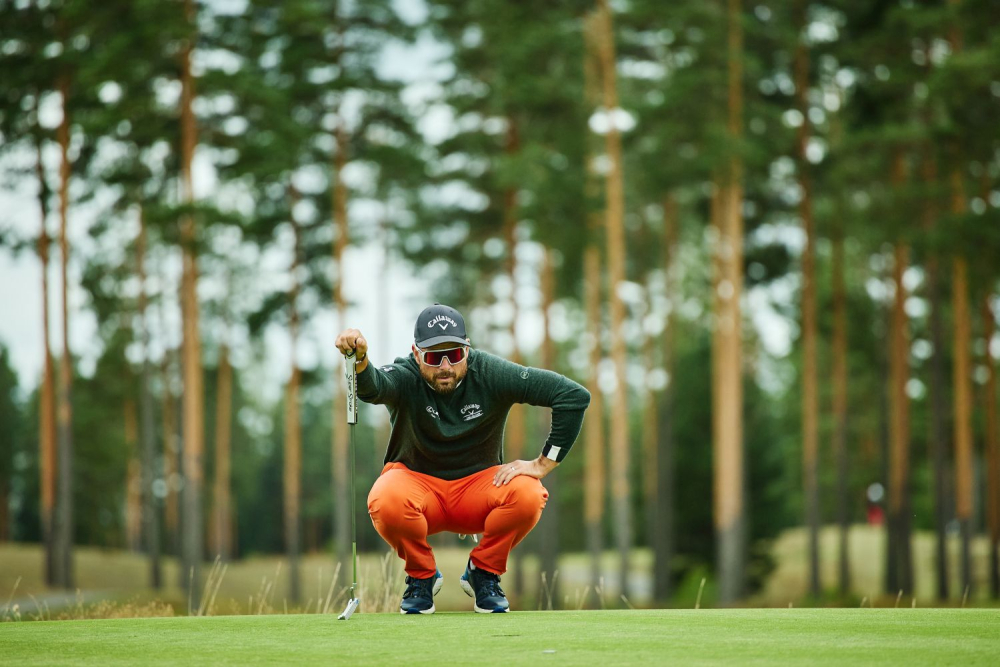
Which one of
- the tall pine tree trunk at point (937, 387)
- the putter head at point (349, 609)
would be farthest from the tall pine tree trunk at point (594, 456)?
the putter head at point (349, 609)

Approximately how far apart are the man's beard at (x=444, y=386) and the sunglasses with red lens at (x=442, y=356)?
56 millimetres

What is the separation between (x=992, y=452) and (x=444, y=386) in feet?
78.6

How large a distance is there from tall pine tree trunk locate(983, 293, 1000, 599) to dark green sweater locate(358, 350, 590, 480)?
A: 20440mm

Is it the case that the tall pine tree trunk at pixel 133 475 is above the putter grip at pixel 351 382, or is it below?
below

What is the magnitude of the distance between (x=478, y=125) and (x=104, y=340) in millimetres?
21432

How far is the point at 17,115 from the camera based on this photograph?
25203 mm

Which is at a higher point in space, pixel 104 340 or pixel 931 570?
pixel 104 340

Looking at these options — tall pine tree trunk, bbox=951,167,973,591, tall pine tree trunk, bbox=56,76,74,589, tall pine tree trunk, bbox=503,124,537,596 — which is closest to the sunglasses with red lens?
tall pine tree trunk, bbox=951,167,973,591

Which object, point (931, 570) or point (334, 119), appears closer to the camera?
point (334, 119)

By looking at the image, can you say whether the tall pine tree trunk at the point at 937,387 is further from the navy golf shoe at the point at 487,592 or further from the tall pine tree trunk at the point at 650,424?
the navy golf shoe at the point at 487,592

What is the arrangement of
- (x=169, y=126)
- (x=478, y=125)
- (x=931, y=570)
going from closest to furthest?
(x=169, y=126) → (x=478, y=125) → (x=931, y=570)

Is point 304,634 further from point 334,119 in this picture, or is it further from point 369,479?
point 369,479

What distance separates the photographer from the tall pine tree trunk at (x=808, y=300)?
81.4 feet

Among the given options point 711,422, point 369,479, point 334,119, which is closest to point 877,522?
point 711,422
